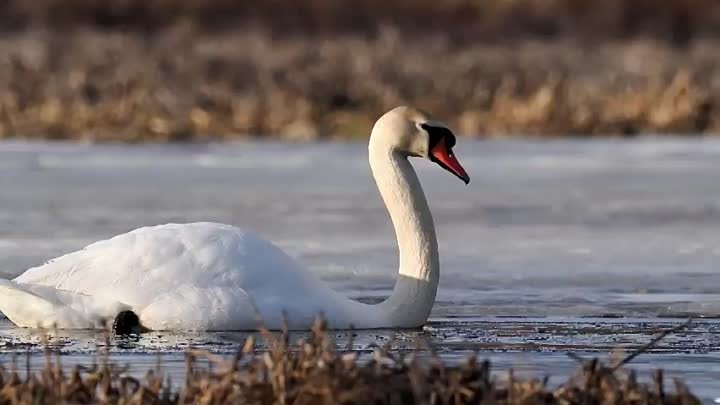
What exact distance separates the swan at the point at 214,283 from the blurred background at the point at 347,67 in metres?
11.4

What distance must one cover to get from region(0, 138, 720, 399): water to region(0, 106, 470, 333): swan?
14 centimetres

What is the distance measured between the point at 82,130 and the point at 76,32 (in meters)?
11.1

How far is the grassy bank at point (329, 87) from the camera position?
64.7 feet

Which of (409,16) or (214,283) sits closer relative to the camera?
(214,283)

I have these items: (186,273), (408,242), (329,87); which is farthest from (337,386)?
(329,87)

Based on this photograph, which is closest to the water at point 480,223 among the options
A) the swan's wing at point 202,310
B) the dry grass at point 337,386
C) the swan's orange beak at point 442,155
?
the swan's wing at point 202,310

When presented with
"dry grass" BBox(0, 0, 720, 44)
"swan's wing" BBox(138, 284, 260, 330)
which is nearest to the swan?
"swan's wing" BBox(138, 284, 260, 330)

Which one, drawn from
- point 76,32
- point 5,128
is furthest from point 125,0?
point 5,128

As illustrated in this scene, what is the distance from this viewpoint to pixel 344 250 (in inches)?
410

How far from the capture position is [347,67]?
78.3ft

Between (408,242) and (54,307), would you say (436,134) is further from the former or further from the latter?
(54,307)

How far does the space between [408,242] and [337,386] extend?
290 centimetres

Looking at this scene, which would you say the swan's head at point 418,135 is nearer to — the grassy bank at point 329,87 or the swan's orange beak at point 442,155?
the swan's orange beak at point 442,155

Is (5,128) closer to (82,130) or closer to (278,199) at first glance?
(82,130)
